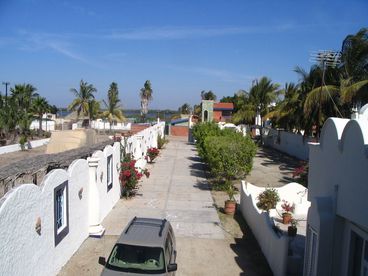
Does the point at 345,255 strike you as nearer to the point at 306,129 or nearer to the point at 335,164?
the point at 335,164

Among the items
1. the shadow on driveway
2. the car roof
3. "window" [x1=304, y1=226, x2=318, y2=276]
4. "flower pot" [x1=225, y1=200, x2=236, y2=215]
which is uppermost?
the car roof

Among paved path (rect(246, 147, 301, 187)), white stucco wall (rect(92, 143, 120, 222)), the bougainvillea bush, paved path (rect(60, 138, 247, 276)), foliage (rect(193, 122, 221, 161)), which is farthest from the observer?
foliage (rect(193, 122, 221, 161))

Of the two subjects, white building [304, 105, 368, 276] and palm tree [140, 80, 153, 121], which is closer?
white building [304, 105, 368, 276]

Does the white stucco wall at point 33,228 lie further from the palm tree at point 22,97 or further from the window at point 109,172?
the palm tree at point 22,97

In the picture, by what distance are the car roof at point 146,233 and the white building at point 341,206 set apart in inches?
118

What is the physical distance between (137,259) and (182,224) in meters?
6.46

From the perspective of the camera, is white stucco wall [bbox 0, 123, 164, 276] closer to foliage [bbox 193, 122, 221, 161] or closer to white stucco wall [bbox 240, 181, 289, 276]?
white stucco wall [bbox 240, 181, 289, 276]

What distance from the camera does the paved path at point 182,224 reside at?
10172 millimetres

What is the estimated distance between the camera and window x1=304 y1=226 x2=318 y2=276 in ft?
25.9

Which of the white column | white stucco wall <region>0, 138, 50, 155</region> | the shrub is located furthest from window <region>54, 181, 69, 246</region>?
white stucco wall <region>0, 138, 50, 155</region>

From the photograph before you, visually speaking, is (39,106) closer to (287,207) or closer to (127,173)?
(127,173)

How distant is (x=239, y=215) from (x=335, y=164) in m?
7.96

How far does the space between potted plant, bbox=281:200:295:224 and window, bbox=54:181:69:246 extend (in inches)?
294

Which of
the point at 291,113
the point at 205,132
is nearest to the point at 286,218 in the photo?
the point at 205,132
